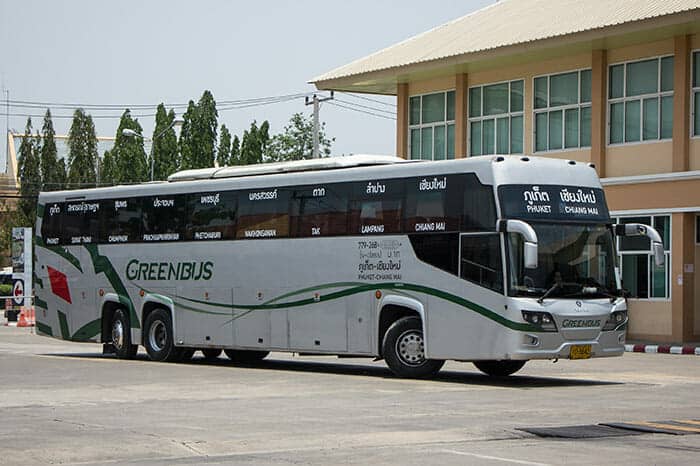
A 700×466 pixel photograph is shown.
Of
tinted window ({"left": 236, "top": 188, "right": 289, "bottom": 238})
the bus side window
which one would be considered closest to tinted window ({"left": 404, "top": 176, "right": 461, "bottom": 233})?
the bus side window

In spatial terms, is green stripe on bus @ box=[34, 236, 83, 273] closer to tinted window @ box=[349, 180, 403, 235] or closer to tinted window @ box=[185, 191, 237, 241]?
tinted window @ box=[185, 191, 237, 241]

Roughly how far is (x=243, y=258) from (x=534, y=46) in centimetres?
1520

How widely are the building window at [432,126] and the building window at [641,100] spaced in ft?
23.2

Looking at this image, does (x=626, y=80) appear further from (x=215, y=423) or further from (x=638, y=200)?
(x=215, y=423)

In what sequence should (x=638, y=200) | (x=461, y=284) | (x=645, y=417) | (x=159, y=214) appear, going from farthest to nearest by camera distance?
(x=638, y=200) → (x=159, y=214) → (x=461, y=284) → (x=645, y=417)

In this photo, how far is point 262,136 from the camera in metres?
80.1

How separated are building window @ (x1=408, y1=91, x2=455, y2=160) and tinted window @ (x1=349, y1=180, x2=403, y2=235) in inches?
798

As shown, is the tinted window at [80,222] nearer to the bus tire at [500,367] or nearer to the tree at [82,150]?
the bus tire at [500,367]

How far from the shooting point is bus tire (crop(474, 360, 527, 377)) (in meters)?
22.6

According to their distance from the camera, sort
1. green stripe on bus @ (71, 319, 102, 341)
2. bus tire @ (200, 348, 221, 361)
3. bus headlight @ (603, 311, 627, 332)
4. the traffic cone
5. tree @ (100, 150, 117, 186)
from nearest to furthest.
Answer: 1. bus headlight @ (603, 311, 627, 332)
2. bus tire @ (200, 348, 221, 361)
3. green stripe on bus @ (71, 319, 102, 341)
4. the traffic cone
5. tree @ (100, 150, 117, 186)

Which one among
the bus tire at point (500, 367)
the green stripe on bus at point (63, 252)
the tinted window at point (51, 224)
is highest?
the tinted window at point (51, 224)

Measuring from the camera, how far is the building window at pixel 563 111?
37.8 m

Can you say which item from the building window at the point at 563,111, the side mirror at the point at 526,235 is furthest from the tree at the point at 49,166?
the side mirror at the point at 526,235

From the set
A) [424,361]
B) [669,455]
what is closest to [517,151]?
[424,361]
